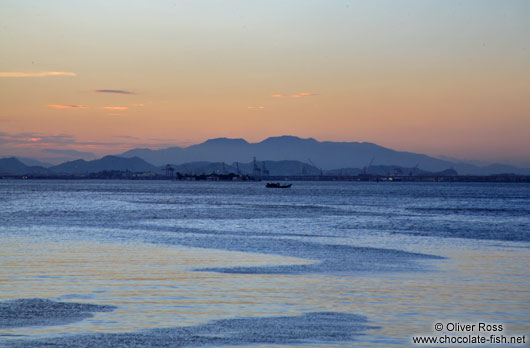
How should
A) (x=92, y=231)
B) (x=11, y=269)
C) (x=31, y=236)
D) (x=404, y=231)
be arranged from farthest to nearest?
(x=404, y=231) → (x=92, y=231) → (x=31, y=236) → (x=11, y=269)

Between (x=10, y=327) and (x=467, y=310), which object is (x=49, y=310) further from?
(x=467, y=310)

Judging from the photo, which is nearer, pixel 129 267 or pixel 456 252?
pixel 129 267

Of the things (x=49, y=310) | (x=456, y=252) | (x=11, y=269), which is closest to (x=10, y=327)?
(x=49, y=310)

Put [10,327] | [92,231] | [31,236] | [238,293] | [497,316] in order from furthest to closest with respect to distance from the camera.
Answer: [92,231] → [31,236] → [238,293] → [497,316] → [10,327]

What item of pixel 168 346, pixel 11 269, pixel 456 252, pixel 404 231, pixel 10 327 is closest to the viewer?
pixel 168 346

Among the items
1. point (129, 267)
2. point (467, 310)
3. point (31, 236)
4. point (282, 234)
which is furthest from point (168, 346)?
point (282, 234)

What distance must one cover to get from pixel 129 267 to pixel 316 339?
41.3 ft

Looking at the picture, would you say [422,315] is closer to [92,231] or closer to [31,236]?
[31,236]

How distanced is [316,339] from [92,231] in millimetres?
31380

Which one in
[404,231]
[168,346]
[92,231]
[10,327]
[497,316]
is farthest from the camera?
[404,231]

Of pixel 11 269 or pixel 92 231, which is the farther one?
pixel 92 231

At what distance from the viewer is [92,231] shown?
43562mm

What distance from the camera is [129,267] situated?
83.9 feet

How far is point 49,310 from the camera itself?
1723 cm
